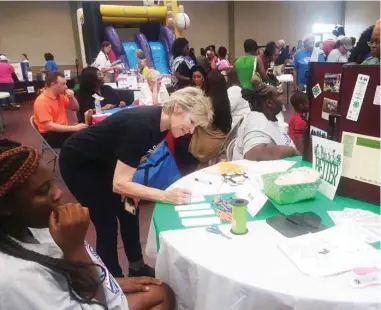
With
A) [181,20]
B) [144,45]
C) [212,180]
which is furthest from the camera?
[144,45]

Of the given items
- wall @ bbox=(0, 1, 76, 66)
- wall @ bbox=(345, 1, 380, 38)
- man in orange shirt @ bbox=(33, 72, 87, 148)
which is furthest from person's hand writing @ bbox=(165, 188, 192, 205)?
wall @ bbox=(345, 1, 380, 38)

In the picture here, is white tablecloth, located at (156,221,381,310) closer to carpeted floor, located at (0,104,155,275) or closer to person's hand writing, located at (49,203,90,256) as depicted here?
person's hand writing, located at (49,203,90,256)

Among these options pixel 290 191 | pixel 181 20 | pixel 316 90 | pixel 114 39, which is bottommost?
pixel 290 191

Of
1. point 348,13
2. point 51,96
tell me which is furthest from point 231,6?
point 51,96

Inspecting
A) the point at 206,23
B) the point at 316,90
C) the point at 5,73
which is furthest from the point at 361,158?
the point at 206,23

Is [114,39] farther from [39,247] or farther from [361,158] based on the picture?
[39,247]

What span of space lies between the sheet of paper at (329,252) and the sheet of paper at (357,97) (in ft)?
1.53

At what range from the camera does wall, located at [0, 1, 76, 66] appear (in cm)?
1199

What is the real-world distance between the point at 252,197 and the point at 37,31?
1285cm

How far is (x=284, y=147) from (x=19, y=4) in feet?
41.1

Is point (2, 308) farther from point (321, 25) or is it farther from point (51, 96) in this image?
point (321, 25)

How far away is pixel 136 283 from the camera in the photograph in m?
1.37

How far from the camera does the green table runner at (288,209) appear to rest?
139 centimetres

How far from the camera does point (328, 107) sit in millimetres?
1661
